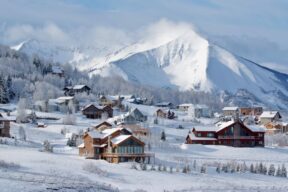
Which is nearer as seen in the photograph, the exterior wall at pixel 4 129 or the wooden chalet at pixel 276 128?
the exterior wall at pixel 4 129

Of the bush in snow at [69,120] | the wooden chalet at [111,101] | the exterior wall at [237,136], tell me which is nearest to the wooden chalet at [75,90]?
the wooden chalet at [111,101]

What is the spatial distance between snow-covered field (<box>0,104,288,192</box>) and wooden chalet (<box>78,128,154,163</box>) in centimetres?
150

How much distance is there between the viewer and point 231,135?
98750 mm

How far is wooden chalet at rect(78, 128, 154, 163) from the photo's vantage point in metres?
71.6

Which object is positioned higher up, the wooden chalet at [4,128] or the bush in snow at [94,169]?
the wooden chalet at [4,128]

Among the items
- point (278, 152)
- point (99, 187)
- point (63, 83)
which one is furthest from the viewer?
point (63, 83)

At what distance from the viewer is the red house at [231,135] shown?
320ft

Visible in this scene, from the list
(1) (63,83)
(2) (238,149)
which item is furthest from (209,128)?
(1) (63,83)

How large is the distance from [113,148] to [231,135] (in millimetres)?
30141

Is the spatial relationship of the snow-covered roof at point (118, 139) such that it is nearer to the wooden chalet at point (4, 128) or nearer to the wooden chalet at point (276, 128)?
the wooden chalet at point (4, 128)

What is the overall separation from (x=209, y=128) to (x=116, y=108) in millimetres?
47482

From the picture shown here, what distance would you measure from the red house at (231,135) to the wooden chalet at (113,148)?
23.0 m

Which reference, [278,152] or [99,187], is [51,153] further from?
[278,152]

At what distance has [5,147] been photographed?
69.3 meters
